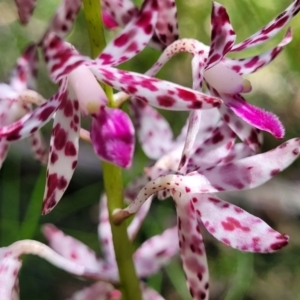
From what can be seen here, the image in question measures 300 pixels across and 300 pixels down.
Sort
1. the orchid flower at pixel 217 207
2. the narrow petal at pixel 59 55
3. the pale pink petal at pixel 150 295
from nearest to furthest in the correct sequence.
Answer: the narrow petal at pixel 59 55 → the orchid flower at pixel 217 207 → the pale pink petal at pixel 150 295

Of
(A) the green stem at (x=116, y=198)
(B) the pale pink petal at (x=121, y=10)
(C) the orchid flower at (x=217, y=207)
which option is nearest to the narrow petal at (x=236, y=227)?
(C) the orchid flower at (x=217, y=207)

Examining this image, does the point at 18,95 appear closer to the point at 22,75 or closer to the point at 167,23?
the point at 22,75

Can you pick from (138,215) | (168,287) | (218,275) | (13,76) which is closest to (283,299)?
(218,275)

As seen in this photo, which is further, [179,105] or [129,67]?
[129,67]

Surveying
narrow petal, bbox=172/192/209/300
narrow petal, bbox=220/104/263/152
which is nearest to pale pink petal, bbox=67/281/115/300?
narrow petal, bbox=172/192/209/300

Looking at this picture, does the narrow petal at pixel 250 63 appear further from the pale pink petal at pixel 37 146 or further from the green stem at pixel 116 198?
the pale pink petal at pixel 37 146

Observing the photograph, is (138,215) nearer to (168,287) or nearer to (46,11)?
(168,287)

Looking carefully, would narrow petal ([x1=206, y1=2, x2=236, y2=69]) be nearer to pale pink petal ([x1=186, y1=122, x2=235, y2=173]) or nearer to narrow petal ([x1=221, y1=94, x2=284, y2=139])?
narrow petal ([x1=221, y1=94, x2=284, y2=139])
